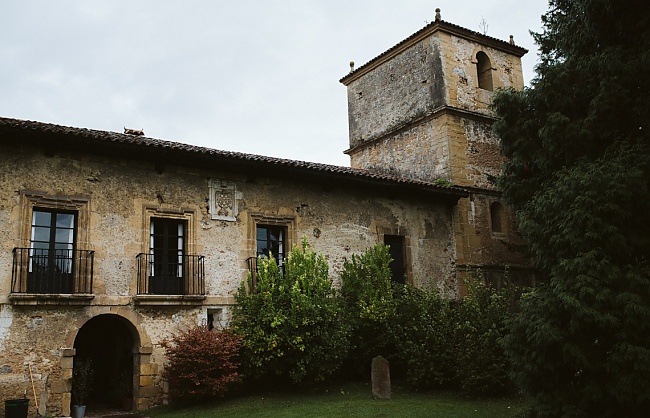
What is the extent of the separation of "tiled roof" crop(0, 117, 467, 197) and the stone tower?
1.80 metres

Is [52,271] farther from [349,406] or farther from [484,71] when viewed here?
[484,71]

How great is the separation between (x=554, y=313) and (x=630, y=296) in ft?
3.61

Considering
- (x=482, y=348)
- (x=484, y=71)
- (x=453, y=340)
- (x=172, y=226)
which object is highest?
(x=484, y=71)

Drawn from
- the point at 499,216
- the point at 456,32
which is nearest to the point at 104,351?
the point at 499,216

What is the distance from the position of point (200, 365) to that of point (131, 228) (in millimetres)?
3400

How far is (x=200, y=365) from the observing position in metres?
12.4

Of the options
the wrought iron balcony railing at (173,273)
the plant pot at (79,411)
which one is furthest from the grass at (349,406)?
the wrought iron balcony railing at (173,273)

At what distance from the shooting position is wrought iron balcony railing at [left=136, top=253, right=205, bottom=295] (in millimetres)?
13409

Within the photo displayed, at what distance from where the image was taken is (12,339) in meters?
11.7

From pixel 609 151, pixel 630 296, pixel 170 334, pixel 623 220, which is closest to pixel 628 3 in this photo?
pixel 609 151

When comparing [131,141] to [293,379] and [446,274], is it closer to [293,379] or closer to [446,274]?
[293,379]

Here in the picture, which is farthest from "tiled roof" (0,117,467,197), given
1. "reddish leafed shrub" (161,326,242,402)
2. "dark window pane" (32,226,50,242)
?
"reddish leafed shrub" (161,326,242,402)

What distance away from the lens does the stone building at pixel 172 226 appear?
478 inches

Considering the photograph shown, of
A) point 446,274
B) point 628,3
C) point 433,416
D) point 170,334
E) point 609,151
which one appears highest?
point 628,3
